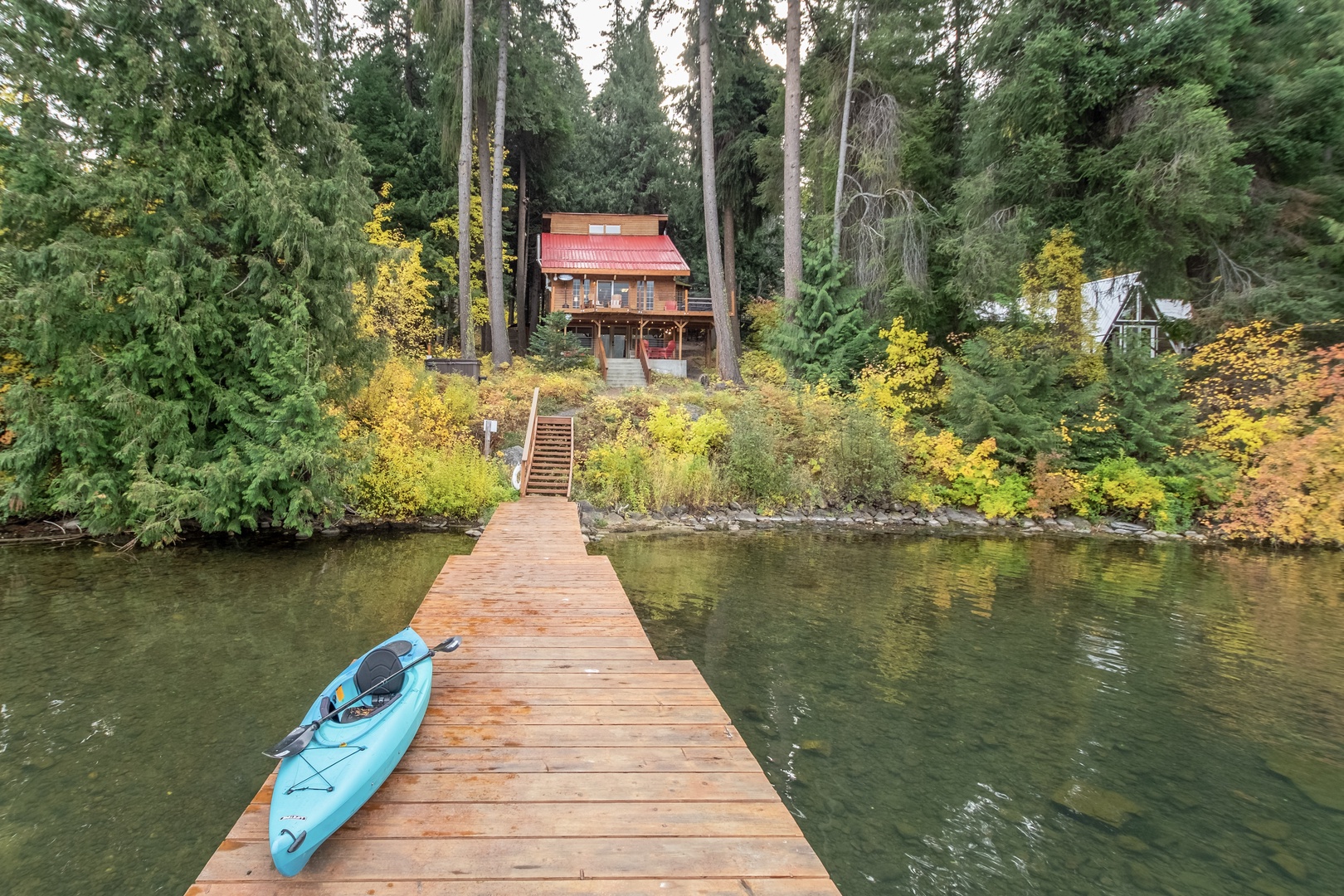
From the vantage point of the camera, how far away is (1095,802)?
510 centimetres

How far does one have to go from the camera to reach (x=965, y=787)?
5.21 metres

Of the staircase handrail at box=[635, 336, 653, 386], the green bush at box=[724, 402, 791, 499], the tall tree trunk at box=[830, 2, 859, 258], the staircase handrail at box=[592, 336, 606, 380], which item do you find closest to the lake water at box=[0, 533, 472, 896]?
the green bush at box=[724, 402, 791, 499]

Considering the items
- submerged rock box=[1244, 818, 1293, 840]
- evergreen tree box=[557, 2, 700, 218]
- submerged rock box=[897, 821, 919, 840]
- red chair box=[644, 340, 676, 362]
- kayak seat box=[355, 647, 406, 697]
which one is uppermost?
evergreen tree box=[557, 2, 700, 218]

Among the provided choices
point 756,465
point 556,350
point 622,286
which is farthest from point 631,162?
point 756,465

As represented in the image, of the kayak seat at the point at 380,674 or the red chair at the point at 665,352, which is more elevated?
the red chair at the point at 665,352

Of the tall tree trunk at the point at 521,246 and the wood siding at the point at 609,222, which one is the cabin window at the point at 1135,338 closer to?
the wood siding at the point at 609,222

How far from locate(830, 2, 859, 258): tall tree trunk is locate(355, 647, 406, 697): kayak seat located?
1822cm

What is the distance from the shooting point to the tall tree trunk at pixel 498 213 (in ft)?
70.6

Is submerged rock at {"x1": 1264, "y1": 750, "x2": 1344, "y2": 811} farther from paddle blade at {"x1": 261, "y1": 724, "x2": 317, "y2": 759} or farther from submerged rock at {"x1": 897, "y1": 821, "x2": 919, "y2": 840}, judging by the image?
paddle blade at {"x1": 261, "y1": 724, "x2": 317, "y2": 759}

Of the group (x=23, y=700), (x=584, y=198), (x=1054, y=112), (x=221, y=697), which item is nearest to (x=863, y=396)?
(x=1054, y=112)

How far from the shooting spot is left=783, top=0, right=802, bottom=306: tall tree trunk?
18.8 metres

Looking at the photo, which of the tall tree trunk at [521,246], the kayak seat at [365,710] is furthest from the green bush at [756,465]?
the tall tree trunk at [521,246]

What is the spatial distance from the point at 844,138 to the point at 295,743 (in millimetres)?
21373

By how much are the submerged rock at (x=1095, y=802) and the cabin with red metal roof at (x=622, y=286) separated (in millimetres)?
22693
